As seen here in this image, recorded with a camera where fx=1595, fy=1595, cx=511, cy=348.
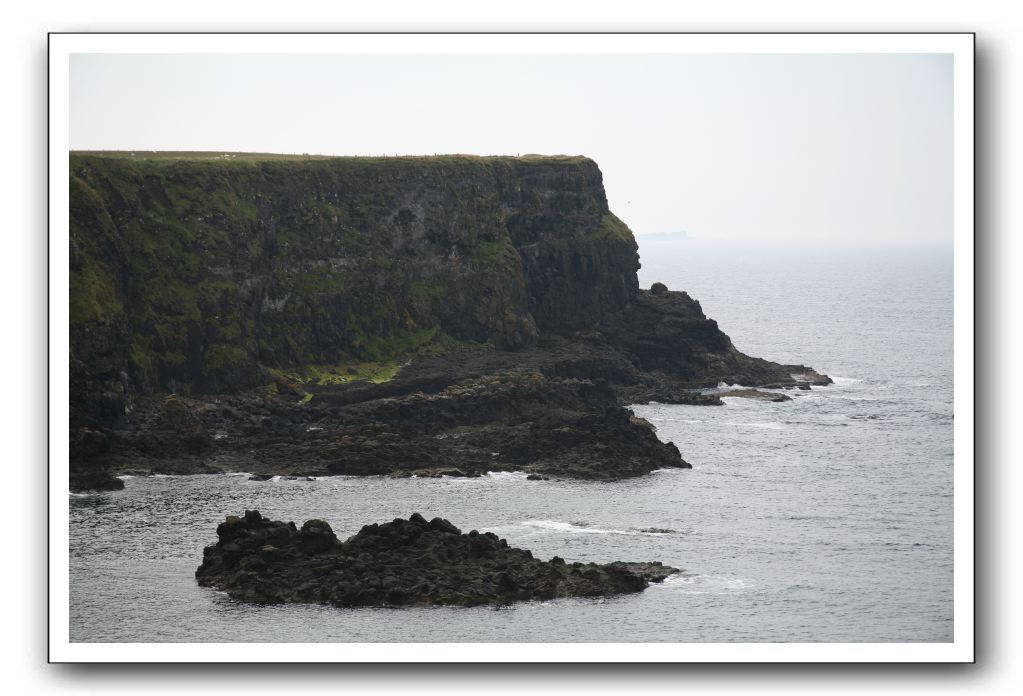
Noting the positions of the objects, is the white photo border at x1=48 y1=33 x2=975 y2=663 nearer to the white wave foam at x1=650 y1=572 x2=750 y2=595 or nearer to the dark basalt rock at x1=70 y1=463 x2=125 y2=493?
the white wave foam at x1=650 y1=572 x2=750 y2=595

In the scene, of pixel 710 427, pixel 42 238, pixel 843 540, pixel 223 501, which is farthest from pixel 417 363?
pixel 42 238

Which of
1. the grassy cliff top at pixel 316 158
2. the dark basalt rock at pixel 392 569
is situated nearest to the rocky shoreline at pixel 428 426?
the grassy cliff top at pixel 316 158

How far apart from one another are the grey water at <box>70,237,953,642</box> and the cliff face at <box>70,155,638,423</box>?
11822 mm

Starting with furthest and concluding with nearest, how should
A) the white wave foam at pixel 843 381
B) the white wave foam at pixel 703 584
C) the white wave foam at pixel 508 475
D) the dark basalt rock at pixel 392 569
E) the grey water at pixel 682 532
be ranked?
the white wave foam at pixel 843 381 → the white wave foam at pixel 508 475 → the white wave foam at pixel 703 584 → the dark basalt rock at pixel 392 569 → the grey water at pixel 682 532

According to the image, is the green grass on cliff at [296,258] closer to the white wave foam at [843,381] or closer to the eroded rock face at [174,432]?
the eroded rock face at [174,432]

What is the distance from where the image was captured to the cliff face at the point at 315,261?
77438mm

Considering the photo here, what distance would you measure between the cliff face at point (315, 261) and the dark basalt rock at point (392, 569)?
19561mm

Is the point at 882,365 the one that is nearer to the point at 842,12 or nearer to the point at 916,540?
the point at 916,540

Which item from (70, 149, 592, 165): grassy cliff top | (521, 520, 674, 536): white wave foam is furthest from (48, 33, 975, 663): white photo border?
(70, 149, 592, 165): grassy cliff top

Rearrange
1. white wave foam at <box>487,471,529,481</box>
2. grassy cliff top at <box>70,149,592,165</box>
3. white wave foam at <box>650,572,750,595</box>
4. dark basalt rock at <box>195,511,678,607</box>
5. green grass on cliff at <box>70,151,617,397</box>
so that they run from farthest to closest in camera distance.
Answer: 1. grassy cliff top at <box>70,149,592,165</box>
2. green grass on cliff at <box>70,151,617,397</box>
3. white wave foam at <box>487,471,529,481</box>
4. white wave foam at <box>650,572,750,595</box>
5. dark basalt rock at <box>195,511,678,607</box>

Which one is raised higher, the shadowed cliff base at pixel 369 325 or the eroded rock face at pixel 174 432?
the shadowed cliff base at pixel 369 325

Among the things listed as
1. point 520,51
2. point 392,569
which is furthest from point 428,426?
point 520,51

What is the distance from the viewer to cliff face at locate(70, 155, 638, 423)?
77438 millimetres

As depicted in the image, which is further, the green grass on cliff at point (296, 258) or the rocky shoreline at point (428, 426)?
the green grass on cliff at point (296, 258)
